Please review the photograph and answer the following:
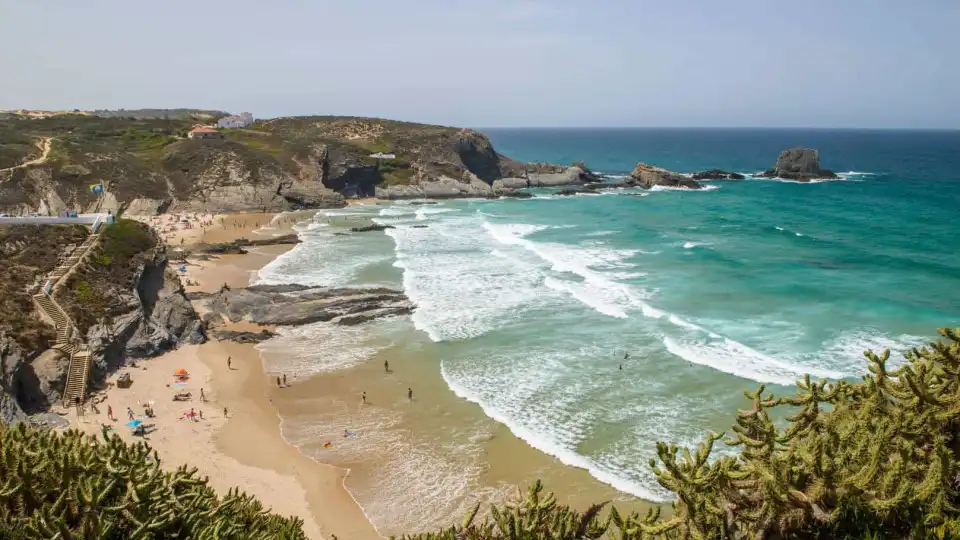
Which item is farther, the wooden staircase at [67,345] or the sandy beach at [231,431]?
the wooden staircase at [67,345]

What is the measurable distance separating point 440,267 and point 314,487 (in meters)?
29.3

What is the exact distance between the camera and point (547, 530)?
1239cm

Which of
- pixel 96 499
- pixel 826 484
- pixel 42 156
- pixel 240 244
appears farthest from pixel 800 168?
pixel 96 499

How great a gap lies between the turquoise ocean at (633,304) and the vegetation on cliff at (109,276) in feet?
30.6

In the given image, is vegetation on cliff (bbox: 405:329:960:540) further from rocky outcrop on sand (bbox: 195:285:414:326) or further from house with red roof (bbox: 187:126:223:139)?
house with red roof (bbox: 187:126:223:139)

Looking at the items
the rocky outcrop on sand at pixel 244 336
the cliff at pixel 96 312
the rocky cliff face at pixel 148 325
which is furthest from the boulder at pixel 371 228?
the rocky outcrop on sand at pixel 244 336

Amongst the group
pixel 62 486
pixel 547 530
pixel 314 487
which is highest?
pixel 62 486

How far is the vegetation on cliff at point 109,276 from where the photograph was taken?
1196 inches

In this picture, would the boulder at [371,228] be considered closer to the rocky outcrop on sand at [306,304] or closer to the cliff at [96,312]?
the rocky outcrop on sand at [306,304]

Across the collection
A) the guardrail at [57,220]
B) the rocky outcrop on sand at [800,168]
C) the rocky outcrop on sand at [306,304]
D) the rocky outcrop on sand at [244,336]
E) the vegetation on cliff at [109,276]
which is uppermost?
the rocky outcrop on sand at [800,168]

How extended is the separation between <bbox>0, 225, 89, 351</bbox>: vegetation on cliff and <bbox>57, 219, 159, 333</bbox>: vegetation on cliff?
139 cm

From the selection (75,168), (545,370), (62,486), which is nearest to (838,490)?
(62,486)

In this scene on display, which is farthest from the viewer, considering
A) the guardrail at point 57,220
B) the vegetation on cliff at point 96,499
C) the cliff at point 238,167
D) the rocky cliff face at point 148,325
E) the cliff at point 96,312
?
the cliff at point 238,167

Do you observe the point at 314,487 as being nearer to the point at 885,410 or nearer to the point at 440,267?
the point at 885,410
